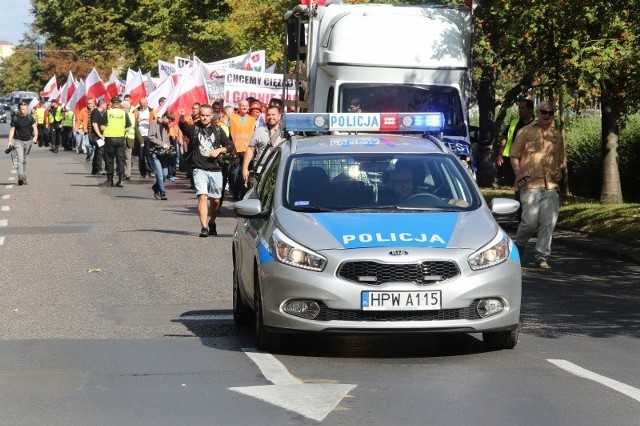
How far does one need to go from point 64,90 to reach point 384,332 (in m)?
50.4

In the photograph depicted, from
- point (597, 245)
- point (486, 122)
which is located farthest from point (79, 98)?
point (597, 245)

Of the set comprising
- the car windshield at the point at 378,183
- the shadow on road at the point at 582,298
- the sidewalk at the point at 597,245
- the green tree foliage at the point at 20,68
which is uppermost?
the car windshield at the point at 378,183

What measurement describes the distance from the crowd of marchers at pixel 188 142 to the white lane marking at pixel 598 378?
6.64 meters

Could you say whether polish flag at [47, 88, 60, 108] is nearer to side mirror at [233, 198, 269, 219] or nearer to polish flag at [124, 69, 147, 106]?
polish flag at [124, 69, 147, 106]

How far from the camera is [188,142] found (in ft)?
75.0

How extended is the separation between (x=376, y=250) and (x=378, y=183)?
1233 millimetres

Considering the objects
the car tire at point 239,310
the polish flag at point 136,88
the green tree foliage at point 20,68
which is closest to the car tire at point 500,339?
the car tire at point 239,310

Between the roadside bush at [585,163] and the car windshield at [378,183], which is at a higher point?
the car windshield at [378,183]

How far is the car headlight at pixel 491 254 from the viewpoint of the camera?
32.1 ft

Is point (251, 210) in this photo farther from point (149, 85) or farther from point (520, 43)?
point (149, 85)

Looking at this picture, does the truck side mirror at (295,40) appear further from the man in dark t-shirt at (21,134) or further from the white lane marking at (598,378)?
the man in dark t-shirt at (21,134)

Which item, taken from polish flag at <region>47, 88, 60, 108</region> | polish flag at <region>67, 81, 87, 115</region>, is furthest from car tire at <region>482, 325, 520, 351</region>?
polish flag at <region>47, 88, 60, 108</region>

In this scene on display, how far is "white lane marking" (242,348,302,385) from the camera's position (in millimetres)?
8820

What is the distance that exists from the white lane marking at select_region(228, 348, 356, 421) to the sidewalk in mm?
9057
